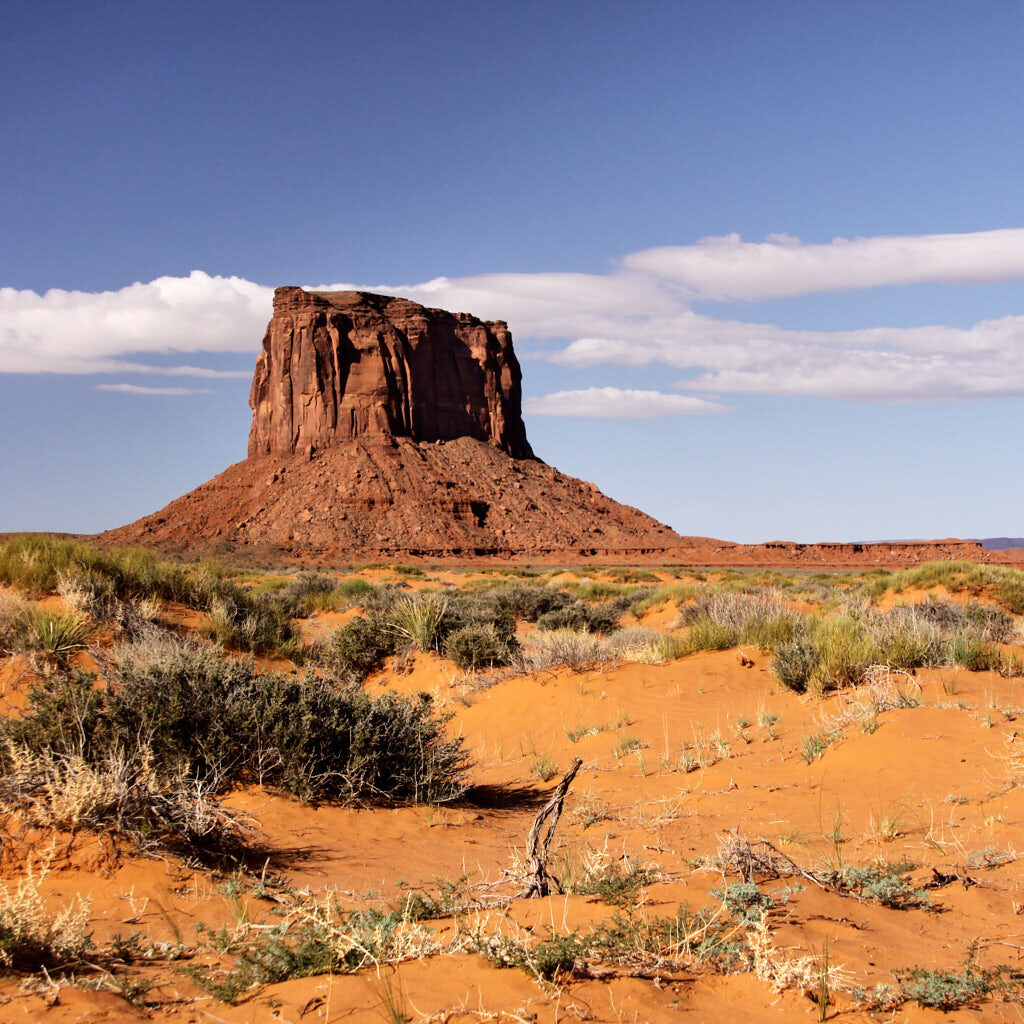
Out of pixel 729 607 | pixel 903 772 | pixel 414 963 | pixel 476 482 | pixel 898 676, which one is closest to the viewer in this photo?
pixel 414 963

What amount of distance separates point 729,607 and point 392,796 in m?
7.75

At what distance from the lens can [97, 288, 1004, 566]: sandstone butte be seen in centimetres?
6794

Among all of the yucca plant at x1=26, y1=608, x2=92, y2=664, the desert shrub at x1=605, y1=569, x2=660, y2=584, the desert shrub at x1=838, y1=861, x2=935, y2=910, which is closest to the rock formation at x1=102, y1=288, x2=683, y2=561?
the desert shrub at x1=605, y1=569, x2=660, y2=584

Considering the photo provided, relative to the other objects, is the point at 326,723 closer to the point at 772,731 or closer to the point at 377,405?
the point at 772,731

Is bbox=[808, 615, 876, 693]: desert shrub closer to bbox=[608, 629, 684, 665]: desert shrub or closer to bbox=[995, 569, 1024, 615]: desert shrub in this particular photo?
bbox=[608, 629, 684, 665]: desert shrub

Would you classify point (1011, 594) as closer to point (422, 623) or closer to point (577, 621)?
point (577, 621)

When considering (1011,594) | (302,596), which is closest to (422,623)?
(302,596)

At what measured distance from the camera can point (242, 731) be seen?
19.1 feet

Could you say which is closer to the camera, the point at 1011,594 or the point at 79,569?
the point at 79,569

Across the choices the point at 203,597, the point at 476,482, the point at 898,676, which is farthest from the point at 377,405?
the point at 898,676

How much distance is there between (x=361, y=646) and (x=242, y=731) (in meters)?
7.09

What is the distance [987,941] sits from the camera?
3352 mm

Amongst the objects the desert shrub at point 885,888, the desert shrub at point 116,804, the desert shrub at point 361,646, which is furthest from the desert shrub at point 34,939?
the desert shrub at point 361,646

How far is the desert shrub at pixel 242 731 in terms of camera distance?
5.11 meters
